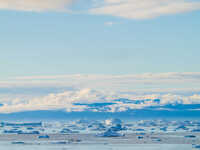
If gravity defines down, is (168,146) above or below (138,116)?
below

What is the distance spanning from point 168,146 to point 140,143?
4.69m

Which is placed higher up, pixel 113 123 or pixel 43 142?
pixel 113 123

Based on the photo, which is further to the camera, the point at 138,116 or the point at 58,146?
the point at 138,116

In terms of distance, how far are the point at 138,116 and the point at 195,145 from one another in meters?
138

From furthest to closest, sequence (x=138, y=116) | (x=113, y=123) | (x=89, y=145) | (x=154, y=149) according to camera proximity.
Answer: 1. (x=138, y=116)
2. (x=113, y=123)
3. (x=89, y=145)
4. (x=154, y=149)

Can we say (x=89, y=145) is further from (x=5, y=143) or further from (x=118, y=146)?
(x=5, y=143)

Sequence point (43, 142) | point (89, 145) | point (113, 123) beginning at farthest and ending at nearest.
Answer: point (113, 123), point (43, 142), point (89, 145)

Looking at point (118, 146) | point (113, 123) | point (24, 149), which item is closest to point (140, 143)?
point (118, 146)

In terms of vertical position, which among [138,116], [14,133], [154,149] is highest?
Answer: [138,116]

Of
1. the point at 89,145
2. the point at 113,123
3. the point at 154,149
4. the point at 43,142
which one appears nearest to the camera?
the point at 154,149

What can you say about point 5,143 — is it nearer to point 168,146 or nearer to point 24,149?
point 24,149

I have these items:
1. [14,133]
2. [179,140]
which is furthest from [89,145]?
[14,133]

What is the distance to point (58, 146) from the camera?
5938 centimetres

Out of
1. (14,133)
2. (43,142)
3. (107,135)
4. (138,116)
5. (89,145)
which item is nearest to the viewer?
(89,145)
